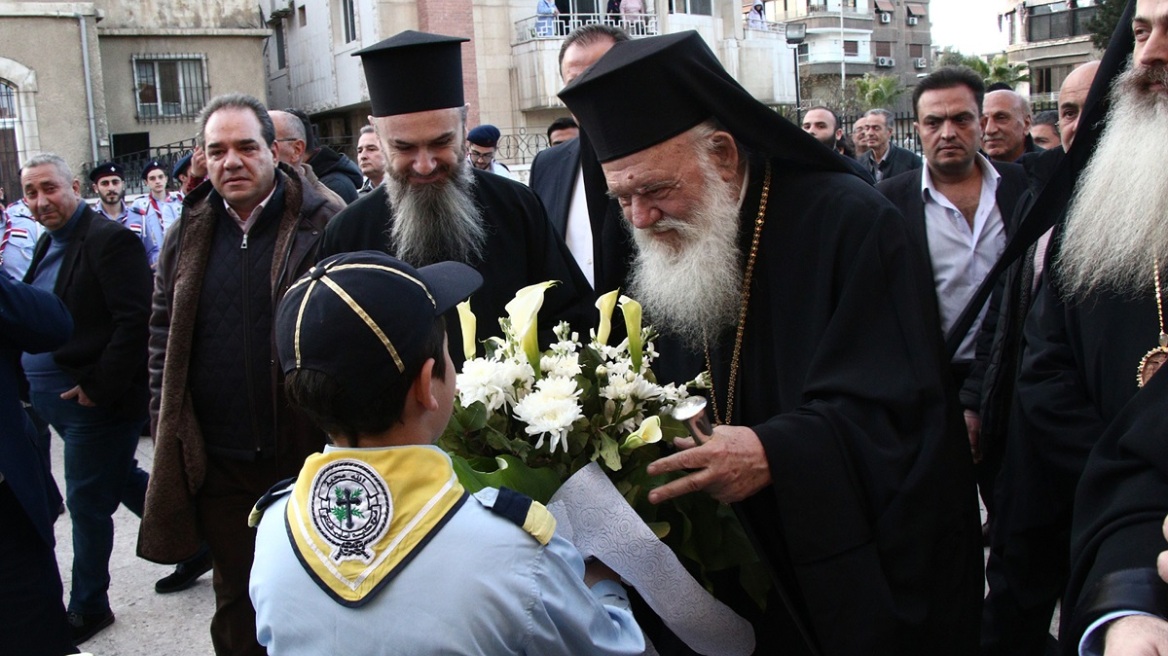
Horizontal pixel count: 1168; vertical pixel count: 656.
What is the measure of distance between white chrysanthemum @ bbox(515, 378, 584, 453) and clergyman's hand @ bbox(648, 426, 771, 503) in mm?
226

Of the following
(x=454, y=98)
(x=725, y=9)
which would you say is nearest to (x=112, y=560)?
(x=454, y=98)

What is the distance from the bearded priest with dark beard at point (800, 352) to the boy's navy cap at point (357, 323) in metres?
0.65

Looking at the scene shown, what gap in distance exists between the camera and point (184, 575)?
534 centimetres

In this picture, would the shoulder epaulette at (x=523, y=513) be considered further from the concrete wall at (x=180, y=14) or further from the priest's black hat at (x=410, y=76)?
the concrete wall at (x=180, y=14)

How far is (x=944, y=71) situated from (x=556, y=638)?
13.5 feet

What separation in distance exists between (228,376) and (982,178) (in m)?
3.30

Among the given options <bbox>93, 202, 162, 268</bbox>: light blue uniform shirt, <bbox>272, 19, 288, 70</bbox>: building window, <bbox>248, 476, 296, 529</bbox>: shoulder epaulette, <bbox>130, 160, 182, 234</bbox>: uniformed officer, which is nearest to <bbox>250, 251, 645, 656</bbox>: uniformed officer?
<bbox>248, 476, 296, 529</bbox>: shoulder epaulette

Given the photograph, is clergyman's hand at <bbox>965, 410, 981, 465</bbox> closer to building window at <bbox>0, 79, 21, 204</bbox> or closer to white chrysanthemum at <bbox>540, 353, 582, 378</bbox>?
white chrysanthemum at <bbox>540, 353, 582, 378</bbox>

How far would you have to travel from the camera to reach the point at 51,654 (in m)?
3.43

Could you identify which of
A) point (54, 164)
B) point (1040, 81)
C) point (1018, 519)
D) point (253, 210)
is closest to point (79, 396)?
point (54, 164)

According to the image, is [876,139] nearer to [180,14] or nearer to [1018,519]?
[1018,519]

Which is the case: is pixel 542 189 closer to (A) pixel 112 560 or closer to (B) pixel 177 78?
(A) pixel 112 560

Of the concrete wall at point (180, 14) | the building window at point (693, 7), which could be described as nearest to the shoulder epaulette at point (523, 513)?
the concrete wall at point (180, 14)

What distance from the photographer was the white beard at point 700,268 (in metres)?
2.70
